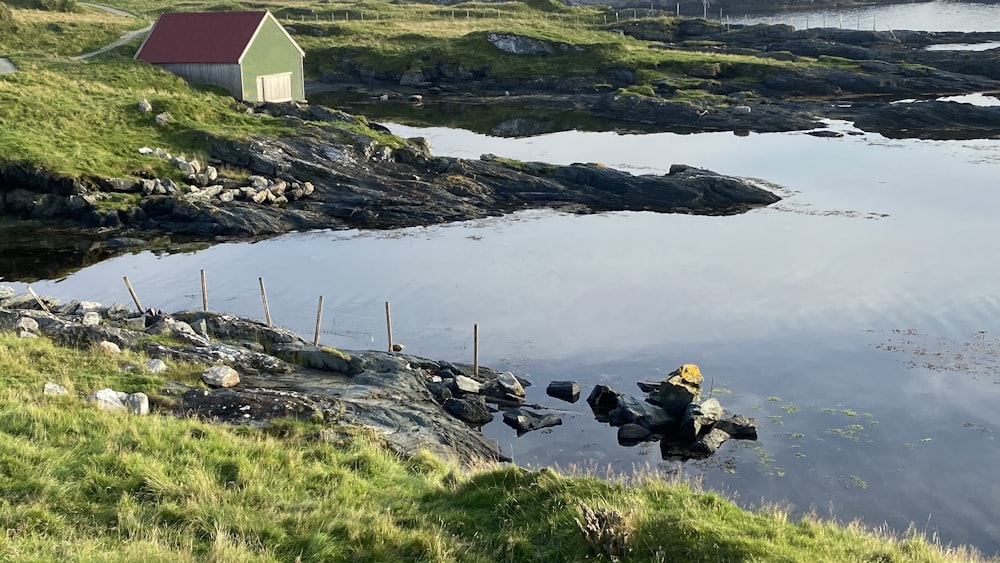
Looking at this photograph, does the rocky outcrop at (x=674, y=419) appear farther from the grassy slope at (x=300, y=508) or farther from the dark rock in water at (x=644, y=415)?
the grassy slope at (x=300, y=508)

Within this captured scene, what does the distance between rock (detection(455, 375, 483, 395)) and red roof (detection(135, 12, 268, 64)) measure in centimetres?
4408

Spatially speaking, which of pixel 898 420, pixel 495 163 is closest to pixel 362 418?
pixel 898 420

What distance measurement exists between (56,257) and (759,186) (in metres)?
38.7

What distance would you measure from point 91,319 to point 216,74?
42.0 meters

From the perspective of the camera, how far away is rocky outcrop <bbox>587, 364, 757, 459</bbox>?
25.3m

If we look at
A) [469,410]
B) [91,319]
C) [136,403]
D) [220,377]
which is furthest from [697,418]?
[91,319]

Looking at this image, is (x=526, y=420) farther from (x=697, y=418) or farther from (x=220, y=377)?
(x=220, y=377)

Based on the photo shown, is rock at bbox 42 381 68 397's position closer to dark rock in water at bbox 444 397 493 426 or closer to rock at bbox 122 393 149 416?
rock at bbox 122 393 149 416

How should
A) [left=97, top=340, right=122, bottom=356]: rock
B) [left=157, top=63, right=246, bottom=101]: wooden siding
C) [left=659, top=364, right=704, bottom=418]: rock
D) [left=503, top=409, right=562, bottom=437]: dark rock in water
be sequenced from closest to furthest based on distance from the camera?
[left=97, top=340, right=122, bottom=356]: rock
[left=503, top=409, right=562, bottom=437]: dark rock in water
[left=659, top=364, right=704, bottom=418]: rock
[left=157, top=63, right=246, bottom=101]: wooden siding

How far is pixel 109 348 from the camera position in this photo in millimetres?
22578

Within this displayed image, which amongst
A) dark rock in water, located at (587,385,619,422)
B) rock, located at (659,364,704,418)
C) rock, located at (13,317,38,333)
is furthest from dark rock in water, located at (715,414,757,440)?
rock, located at (13,317,38,333)

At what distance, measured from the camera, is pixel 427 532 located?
12492 mm

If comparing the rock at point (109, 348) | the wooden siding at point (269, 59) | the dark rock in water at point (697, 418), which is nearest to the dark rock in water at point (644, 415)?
the dark rock in water at point (697, 418)

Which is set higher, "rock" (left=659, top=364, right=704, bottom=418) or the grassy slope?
the grassy slope
